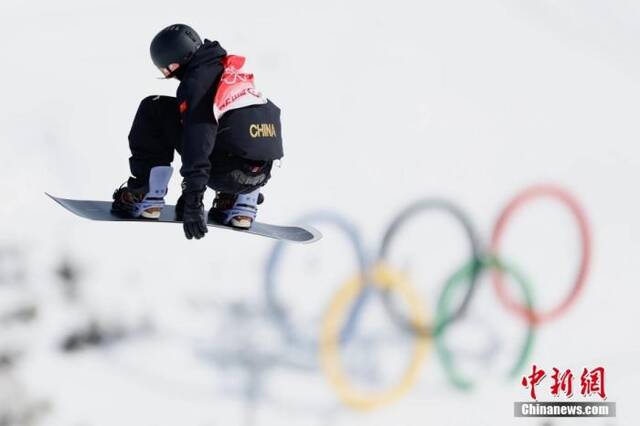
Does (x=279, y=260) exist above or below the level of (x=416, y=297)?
above

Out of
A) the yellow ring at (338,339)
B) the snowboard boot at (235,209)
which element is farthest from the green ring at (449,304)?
the snowboard boot at (235,209)

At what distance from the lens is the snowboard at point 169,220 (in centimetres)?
514

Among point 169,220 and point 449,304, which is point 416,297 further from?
point 169,220

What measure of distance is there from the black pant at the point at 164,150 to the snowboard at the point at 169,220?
0.71 feet

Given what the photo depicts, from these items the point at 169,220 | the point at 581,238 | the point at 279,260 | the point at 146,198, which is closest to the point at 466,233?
the point at 581,238

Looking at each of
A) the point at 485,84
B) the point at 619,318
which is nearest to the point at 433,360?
the point at 619,318

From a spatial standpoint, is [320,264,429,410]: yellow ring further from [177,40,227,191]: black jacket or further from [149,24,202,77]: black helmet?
[149,24,202,77]: black helmet

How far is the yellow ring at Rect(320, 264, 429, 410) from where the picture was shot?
19.7 feet

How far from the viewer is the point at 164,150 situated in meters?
Answer: 4.98

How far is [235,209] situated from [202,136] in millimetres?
651

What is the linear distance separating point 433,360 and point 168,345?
5.06 ft

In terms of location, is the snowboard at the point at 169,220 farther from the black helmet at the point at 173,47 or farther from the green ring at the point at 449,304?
the green ring at the point at 449,304

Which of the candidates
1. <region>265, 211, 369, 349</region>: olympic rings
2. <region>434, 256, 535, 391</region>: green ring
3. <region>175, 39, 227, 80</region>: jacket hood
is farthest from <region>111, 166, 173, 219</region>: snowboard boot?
<region>434, 256, 535, 391</region>: green ring

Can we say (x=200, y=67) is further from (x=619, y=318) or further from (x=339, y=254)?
(x=619, y=318)
